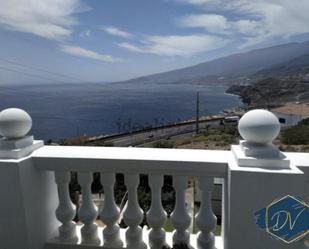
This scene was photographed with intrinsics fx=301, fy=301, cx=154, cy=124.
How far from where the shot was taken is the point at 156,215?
2082 millimetres

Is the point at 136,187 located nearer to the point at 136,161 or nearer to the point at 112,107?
the point at 136,161

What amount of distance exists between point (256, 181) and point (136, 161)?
747mm

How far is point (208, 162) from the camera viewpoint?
1894mm

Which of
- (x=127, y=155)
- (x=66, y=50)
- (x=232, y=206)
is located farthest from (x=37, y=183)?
(x=66, y=50)

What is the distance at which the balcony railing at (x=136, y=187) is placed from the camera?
1707 mm

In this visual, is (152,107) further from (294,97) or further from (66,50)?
(294,97)

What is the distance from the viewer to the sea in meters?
101

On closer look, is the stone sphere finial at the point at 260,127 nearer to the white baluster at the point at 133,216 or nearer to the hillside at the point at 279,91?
the white baluster at the point at 133,216

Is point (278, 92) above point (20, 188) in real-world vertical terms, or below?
below

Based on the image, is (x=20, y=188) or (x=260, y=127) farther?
(x=20, y=188)

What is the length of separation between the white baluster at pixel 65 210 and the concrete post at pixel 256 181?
1.16 m

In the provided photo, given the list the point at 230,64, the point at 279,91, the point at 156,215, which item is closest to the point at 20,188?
the point at 156,215

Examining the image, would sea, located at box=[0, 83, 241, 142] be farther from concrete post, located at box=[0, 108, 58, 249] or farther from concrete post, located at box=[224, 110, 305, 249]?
concrete post, located at box=[224, 110, 305, 249]

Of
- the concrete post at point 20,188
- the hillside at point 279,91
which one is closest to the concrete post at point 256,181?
the concrete post at point 20,188
